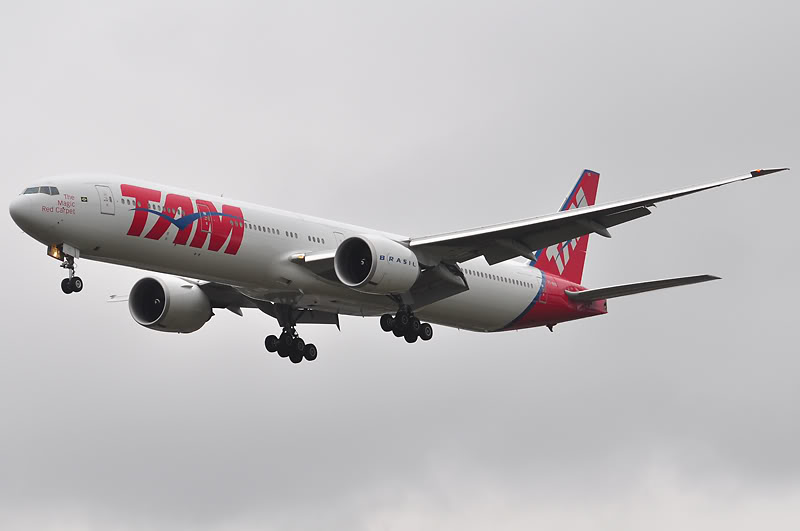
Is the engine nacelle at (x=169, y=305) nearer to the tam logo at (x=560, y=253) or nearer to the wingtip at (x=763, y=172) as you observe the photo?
the tam logo at (x=560, y=253)

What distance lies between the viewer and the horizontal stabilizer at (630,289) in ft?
136

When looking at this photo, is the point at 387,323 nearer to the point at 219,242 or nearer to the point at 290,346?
the point at 290,346

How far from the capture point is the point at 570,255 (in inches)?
2037

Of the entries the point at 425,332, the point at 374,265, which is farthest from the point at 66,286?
the point at 425,332

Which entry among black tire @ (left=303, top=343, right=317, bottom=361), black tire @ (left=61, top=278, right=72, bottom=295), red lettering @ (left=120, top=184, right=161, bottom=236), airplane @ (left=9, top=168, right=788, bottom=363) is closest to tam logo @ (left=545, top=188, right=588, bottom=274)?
airplane @ (left=9, top=168, right=788, bottom=363)

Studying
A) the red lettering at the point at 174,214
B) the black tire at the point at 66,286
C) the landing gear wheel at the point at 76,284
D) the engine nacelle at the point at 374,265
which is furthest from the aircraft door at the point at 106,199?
the engine nacelle at the point at 374,265

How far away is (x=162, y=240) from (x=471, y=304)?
12.6m

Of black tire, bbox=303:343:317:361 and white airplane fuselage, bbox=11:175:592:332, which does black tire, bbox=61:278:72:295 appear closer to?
white airplane fuselage, bbox=11:175:592:332

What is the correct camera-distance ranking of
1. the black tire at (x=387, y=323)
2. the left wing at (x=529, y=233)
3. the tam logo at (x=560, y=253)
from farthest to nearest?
the tam logo at (x=560, y=253) < the black tire at (x=387, y=323) < the left wing at (x=529, y=233)

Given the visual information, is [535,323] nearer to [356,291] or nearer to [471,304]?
[471,304]

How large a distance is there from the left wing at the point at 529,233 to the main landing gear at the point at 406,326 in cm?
216

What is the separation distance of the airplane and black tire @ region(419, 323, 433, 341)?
5 cm

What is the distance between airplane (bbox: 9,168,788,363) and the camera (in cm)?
3591

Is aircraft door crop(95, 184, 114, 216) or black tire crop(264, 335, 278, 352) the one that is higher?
aircraft door crop(95, 184, 114, 216)
